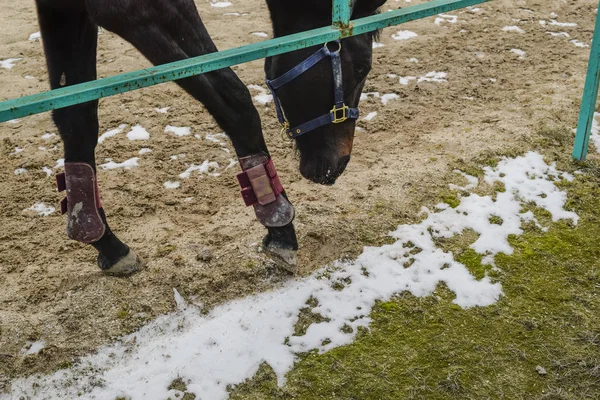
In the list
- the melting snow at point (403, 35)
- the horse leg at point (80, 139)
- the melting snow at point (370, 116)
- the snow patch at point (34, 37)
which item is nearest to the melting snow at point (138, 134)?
the horse leg at point (80, 139)

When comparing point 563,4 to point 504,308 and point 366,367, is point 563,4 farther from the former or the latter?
point 366,367

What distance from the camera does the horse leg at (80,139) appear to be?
8.13 feet

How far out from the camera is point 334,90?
2.35 m

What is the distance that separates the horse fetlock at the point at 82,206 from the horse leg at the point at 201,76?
28.0 inches

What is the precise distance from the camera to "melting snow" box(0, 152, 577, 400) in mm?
2055

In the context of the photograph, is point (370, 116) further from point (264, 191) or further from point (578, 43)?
point (578, 43)

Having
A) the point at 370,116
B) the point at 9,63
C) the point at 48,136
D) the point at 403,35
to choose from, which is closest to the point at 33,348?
the point at 48,136

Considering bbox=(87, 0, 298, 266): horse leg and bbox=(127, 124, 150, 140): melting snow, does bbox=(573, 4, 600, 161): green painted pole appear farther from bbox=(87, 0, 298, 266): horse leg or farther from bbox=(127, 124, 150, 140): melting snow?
bbox=(127, 124, 150, 140): melting snow

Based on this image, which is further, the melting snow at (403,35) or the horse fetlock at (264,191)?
the melting snow at (403,35)

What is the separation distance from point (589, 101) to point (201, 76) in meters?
2.35

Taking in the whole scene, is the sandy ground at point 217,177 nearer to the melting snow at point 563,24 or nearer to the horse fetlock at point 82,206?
the melting snow at point 563,24

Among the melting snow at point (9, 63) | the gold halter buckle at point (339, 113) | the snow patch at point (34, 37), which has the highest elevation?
the gold halter buckle at point (339, 113)

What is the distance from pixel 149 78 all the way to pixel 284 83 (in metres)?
0.87

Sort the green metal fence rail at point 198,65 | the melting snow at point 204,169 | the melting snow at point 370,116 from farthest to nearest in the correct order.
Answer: the melting snow at point 370,116, the melting snow at point 204,169, the green metal fence rail at point 198,65
